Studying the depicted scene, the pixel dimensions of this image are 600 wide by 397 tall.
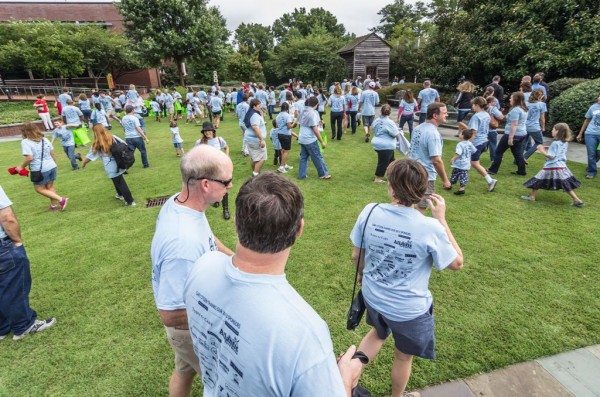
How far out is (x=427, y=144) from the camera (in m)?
4.87

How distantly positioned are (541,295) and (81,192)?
9.60 m

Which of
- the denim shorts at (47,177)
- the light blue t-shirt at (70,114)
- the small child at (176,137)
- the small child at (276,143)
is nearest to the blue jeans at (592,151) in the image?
the small child at (276,143)

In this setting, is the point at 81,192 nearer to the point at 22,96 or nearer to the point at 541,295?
the point at 541,295

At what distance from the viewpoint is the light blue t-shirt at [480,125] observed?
719cm

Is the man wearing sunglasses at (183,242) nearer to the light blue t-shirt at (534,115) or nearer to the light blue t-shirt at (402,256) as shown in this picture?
the light blue t-shirt at (402,256)

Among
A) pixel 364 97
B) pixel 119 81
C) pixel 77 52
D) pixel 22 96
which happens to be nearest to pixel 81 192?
pixel 364 97

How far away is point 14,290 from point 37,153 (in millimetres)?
4277

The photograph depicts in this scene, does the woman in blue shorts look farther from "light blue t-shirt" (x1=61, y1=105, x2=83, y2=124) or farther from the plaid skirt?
"light blue t-shirt" (x1=61, y1=105, x2=83, y2=124)

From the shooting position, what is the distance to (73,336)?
11.6 ft

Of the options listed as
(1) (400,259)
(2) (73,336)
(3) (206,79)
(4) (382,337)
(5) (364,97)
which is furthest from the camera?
(3) (206,79)

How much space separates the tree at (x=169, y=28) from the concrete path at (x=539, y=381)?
28402 millimetres

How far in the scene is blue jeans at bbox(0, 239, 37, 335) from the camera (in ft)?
10.7

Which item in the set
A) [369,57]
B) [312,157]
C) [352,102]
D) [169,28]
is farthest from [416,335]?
[369,57]

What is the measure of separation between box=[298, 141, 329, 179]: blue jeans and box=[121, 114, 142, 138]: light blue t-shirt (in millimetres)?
4804
